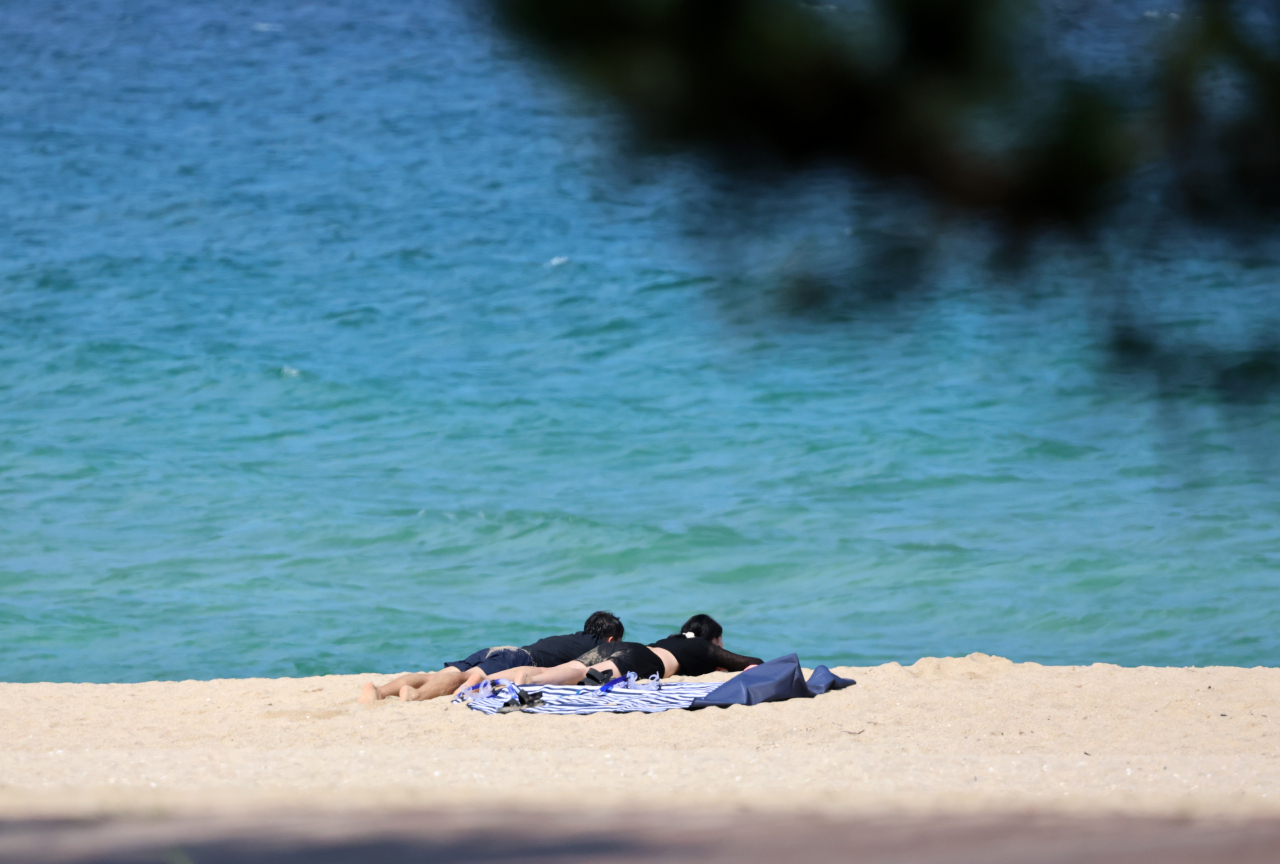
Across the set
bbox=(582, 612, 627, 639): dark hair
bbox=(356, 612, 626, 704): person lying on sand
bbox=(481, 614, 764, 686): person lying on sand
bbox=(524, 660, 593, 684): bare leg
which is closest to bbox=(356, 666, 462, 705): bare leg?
bbox=(356, 612, 626, 704): person lying on sand

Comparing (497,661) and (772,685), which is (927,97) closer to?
(772,685)

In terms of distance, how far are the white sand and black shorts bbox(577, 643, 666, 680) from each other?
990 millimetres

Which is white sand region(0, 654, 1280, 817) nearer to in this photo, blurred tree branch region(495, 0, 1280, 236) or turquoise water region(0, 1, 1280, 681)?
turquoise water region(0, 1, 1280, 681)

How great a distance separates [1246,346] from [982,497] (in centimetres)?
1760

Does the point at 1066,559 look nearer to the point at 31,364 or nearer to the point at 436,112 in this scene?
the point at 31,364

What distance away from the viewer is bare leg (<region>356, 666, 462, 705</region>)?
28.5ft

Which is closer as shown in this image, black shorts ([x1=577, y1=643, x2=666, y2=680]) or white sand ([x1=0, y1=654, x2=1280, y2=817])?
white sand ([x1=0, y1=654, x2=1280, y2=817])

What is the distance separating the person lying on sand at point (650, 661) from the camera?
8.90 metres

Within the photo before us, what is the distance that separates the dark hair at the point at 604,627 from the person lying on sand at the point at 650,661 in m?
0.29

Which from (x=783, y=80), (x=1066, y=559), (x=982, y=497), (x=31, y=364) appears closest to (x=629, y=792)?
(x=783, y=80)

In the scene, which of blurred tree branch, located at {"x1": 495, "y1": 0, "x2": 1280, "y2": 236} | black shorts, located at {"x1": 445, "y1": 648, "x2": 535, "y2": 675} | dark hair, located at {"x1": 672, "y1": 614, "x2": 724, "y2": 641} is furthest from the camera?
dark hair, located at {"x1": 672, "y1": 614, "x2": 724, "y2": 641}

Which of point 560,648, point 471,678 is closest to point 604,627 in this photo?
point 560,648

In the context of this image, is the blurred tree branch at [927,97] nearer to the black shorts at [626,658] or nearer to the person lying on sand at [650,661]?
the person lying on sand at [650,661]

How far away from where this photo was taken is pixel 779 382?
25594mm
